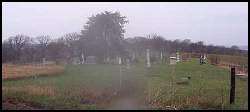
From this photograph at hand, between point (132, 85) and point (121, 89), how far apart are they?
59.1 inches

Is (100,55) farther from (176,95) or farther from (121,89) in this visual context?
(176,95)

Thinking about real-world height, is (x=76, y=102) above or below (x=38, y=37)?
below

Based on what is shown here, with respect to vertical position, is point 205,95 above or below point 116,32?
below

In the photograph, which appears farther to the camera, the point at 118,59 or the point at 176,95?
the point at 118,59

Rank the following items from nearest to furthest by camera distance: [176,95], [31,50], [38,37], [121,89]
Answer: [176,95] → [121,89] → [31,50] → [38,37]

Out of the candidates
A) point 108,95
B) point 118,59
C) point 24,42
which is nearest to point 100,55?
point 118,59

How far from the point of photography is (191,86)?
53.1 ft

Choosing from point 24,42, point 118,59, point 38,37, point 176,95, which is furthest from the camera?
point 38,37

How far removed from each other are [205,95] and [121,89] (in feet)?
11.8

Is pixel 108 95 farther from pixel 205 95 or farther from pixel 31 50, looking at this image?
pixel 31 50

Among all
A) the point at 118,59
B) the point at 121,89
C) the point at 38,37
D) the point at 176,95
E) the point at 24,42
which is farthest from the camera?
the point at 38,37

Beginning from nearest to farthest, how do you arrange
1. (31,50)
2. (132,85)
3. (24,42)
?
(132,85)
(31,50)
(24,42)

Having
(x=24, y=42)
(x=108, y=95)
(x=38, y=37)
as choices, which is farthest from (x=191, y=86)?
(x=38, y=37)

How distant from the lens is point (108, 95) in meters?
13.9
